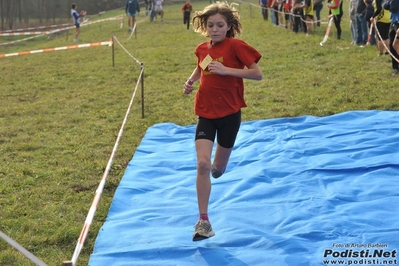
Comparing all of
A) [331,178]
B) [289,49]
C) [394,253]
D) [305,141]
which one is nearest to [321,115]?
[305,141]

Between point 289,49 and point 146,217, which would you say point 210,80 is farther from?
point 289,49

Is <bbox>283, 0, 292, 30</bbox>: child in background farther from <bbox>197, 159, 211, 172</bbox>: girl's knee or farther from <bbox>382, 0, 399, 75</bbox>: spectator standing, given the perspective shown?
<bbox>197, 159, 211, 172</bbox>: girl's knee

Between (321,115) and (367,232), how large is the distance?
4.93 metres

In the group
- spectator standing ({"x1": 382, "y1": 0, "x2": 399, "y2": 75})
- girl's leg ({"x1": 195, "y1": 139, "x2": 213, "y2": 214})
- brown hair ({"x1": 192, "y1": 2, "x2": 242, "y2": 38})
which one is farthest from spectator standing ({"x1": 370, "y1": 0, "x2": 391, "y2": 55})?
girl's leg ({"x1": 195, "y1": 139, "x2": 213, "y2": 214})

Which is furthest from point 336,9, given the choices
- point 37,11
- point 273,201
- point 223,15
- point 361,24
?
point 37,11

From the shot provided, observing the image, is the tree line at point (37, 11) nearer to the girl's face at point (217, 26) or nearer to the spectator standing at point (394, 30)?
the spectator standing at point (394, 30)

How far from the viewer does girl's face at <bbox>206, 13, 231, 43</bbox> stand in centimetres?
505

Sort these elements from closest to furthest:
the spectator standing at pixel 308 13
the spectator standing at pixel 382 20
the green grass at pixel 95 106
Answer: the green grass at pixel 95 106
the spectator standing at pixel 382 20
the spectator standing at pixel 308 13

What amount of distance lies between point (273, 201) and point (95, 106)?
21.9 feet

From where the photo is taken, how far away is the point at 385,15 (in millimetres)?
12977

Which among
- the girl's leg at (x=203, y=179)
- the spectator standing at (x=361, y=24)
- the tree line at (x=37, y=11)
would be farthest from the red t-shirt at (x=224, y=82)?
the tree line at (x=37, y=11)

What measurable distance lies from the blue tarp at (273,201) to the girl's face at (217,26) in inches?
65.4

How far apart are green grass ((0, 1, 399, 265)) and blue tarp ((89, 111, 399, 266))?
383 millimetres

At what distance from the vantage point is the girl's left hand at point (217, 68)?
16.0 feet
